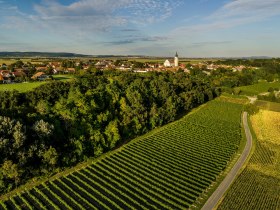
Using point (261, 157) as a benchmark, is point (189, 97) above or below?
above

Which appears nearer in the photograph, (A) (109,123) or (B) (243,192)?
(B) (243,192)

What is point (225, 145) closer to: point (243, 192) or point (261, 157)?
point (261, 157)

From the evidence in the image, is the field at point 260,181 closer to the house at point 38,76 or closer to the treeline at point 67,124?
the treeline at point 67,124

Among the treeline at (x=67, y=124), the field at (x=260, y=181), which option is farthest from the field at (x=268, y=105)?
the treeline at (x=67, y=124)

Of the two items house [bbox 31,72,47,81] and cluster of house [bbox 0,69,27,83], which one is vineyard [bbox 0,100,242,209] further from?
cluster of house [bbox 0,69,27,83]

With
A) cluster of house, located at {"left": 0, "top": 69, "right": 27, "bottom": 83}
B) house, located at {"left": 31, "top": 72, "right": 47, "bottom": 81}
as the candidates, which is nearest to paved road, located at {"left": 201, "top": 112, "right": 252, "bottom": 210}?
house, located at {"left": 31, "top": 72, "right": 47, "bottom": 81}

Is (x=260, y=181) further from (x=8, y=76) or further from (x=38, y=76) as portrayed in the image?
(x=8, y=76)

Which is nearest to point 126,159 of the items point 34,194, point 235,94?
point 34,194
